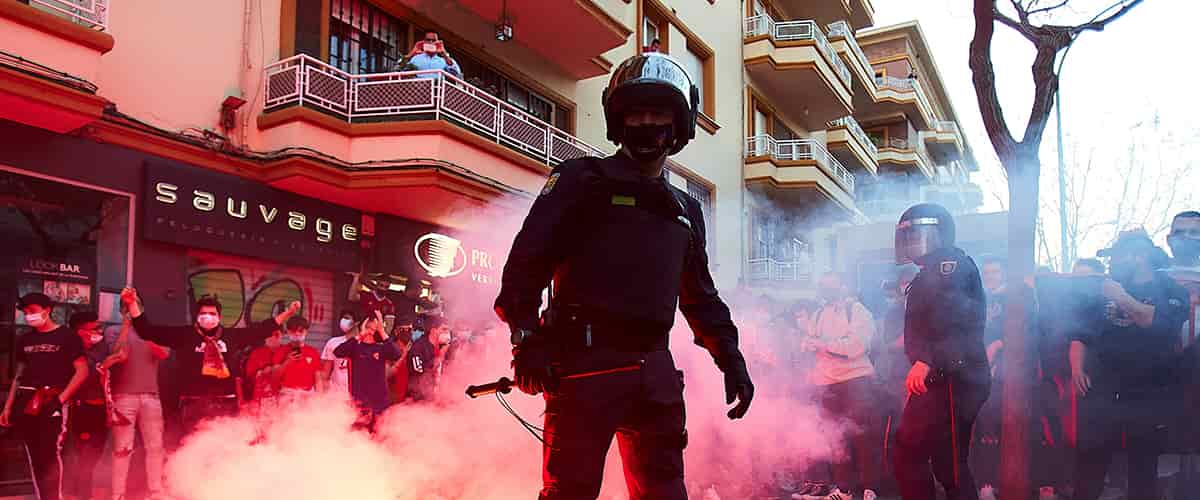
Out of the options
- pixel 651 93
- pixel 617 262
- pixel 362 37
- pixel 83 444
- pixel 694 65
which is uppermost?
pixel 694 65

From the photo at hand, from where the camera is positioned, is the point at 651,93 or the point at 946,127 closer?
the point at 651,93

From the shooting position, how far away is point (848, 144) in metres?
26.5

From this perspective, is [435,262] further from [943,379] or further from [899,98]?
[899,98]

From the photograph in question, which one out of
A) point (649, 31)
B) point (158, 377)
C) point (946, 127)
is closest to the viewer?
point (158, 377)

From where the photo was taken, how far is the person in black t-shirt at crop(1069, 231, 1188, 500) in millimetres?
5402

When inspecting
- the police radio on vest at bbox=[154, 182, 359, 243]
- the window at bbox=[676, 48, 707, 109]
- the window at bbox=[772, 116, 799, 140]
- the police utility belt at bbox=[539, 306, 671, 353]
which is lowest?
the police utility belt at bbox=[539, 306, 671, 353]

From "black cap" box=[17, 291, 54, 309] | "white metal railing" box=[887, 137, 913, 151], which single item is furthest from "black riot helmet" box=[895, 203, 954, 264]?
"white metal railing" box=[887, 137, 913, 151]

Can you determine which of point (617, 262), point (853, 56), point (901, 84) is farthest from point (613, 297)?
point (901, 84)

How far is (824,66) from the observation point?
2141cm

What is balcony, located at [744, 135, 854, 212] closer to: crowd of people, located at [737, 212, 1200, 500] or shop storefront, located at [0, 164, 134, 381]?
crowd of people, located at [737, 212, 1200, 500]

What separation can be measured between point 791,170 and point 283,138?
44.5 feet

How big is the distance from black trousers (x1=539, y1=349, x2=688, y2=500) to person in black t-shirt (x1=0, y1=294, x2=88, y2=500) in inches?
230

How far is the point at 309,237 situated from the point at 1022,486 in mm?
7665

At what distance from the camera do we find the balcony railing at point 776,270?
20109mm
